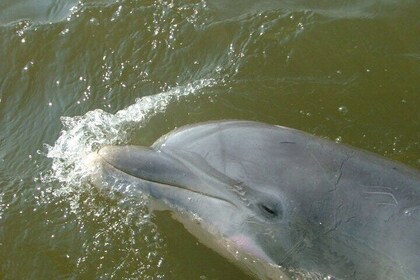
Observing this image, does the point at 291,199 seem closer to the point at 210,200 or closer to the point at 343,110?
the point at 210,200

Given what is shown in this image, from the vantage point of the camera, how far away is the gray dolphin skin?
5.28 metres

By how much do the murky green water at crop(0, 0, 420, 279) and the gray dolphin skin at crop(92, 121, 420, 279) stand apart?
1.03 metres

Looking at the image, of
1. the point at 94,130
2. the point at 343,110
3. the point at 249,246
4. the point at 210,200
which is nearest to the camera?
the point at 249,246

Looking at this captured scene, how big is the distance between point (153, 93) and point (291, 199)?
159 inches

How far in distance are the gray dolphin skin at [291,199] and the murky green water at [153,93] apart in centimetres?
103

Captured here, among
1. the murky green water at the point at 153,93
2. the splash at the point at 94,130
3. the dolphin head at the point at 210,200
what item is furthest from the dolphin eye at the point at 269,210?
the splash at the point at 94,130

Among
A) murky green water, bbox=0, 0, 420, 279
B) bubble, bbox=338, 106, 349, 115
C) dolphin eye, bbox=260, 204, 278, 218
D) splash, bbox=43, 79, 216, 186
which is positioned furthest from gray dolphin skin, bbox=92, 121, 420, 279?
bubble, bbox=338, 106, 349, 115

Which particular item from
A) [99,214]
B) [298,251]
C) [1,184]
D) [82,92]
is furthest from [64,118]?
[298,251]

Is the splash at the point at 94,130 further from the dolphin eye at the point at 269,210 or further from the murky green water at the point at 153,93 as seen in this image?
the dolphin eye at the point at 269,210

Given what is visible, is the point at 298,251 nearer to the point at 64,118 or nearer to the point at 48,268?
the point at 48,268

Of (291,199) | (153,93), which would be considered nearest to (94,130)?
(153,93)

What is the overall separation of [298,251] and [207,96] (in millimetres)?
3682

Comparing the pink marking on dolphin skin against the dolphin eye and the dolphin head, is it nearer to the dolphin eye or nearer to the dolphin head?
the dolphin head

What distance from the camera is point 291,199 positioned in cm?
545
